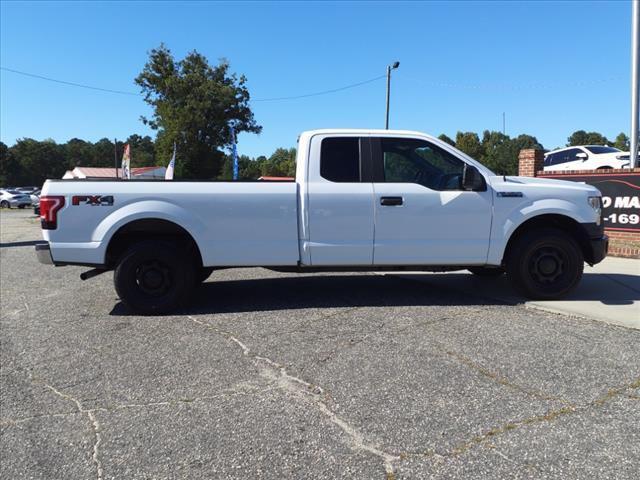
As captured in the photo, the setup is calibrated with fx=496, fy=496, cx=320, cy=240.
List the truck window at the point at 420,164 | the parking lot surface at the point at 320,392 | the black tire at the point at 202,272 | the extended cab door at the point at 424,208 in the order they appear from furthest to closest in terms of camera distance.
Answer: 1. the black tire at the point at 202,272
2. the truck window at the point at 420,164
3. the extended cab door at the point at 424,208
4. the parking lot surface at the point at 320,392

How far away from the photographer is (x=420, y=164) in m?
5.75

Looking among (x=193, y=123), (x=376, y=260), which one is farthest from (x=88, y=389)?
(x=193, y=123)

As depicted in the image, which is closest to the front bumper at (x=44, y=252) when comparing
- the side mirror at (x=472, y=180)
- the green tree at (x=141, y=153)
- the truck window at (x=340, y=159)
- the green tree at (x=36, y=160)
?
the truck window at (x=340, y=159)

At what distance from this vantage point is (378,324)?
4996 mm

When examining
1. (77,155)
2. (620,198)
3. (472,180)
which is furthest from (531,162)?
(77,155)

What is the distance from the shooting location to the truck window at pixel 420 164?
569 centimetres

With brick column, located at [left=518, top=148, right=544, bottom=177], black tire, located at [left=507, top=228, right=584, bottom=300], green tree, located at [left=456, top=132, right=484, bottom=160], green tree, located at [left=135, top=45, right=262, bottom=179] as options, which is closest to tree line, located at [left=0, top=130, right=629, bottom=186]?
green tree, located at [left=456, top=132, right=484, bottom=160]

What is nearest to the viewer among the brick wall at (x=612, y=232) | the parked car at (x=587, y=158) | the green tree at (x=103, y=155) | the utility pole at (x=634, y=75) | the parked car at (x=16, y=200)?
the brick wall at (x=612, y=232)

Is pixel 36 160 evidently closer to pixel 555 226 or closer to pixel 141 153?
pixel 141 153

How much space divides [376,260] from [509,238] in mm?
1605

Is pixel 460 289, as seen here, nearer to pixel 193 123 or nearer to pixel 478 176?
pixel 478 176

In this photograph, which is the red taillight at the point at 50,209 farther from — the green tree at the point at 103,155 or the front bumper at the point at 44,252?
the green tree at the point at 103,155

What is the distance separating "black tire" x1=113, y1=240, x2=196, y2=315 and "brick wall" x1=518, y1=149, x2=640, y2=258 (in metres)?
7.80

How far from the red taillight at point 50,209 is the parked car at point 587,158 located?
15984 millimetres
